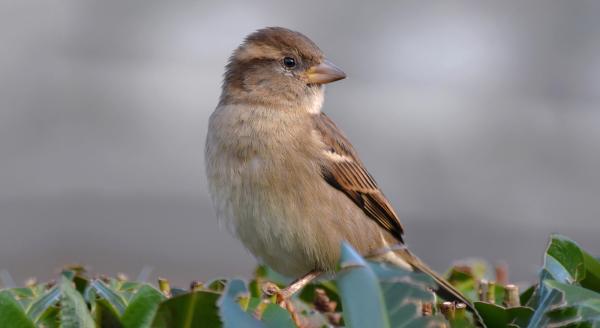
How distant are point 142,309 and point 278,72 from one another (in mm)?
2048

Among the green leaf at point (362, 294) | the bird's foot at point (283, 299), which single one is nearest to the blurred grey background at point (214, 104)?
the bird's foot at point (283, 299)

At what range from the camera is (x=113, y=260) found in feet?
21.7

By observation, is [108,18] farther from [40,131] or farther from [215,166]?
[215,166]

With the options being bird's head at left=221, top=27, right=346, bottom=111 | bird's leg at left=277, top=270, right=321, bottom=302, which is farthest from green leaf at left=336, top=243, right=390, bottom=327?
bird's head at left=221, top=27, right=346, bottom=111

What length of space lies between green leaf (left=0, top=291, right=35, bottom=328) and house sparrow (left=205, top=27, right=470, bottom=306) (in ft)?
3.87

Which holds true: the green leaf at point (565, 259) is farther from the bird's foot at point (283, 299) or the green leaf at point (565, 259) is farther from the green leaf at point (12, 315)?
the green leaf at point (12, 315)

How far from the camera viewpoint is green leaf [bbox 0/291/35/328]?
2010mm

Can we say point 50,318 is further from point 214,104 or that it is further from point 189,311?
point 214,104

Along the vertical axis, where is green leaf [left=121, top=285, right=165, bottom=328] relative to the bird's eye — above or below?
below

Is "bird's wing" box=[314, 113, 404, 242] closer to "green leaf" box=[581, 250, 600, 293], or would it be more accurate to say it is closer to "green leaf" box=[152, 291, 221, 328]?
"green leaf" box=[581, 250, 600, 293]

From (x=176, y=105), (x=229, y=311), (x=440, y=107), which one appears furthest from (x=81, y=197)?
(x=229, y=311)

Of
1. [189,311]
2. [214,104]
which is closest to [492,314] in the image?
[189,311]

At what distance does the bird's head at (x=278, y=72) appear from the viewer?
3.94 m

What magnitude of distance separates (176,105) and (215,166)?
544 cm
